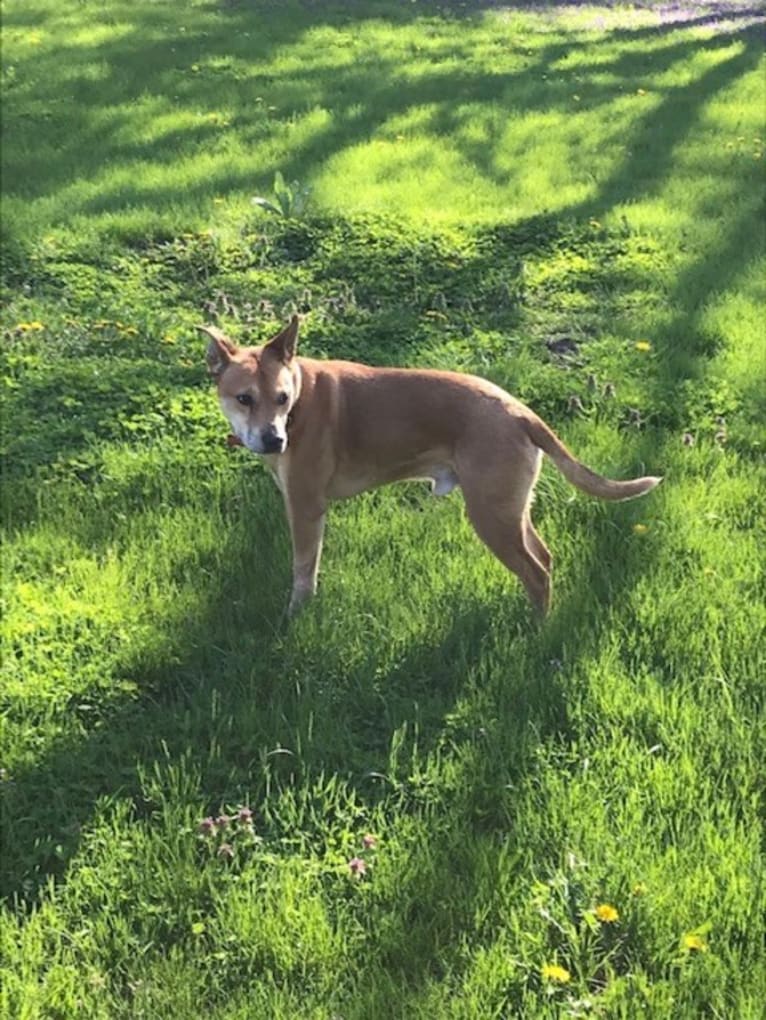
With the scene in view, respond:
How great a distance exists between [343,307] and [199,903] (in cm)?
466

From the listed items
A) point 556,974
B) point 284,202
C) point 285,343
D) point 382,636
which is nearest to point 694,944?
point 556,974

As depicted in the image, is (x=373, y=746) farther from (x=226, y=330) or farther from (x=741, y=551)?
(x=226, y=330)

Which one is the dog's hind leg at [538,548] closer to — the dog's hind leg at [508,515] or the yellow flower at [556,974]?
the dog's hind leg at [508,515]

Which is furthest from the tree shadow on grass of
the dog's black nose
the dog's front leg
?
the dog's black nose

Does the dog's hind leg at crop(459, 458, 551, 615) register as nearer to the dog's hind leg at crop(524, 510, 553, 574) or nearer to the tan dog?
the tan dog

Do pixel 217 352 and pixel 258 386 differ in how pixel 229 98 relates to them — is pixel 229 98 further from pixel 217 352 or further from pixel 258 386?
pixel 258 386

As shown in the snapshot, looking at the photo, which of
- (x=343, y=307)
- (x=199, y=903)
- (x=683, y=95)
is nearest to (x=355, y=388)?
(x=199, y=903)

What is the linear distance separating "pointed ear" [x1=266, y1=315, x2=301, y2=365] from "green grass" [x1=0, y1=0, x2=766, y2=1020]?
3.13 feet

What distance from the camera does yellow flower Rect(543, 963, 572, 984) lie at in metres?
2.50

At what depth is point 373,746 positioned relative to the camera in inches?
134

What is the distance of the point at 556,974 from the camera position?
98.5 inches

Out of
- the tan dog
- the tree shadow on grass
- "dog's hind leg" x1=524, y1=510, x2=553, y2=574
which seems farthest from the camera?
the tree shadow on grass

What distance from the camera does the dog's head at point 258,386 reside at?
3672mm

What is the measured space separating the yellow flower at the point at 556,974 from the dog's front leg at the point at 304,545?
182 cm
